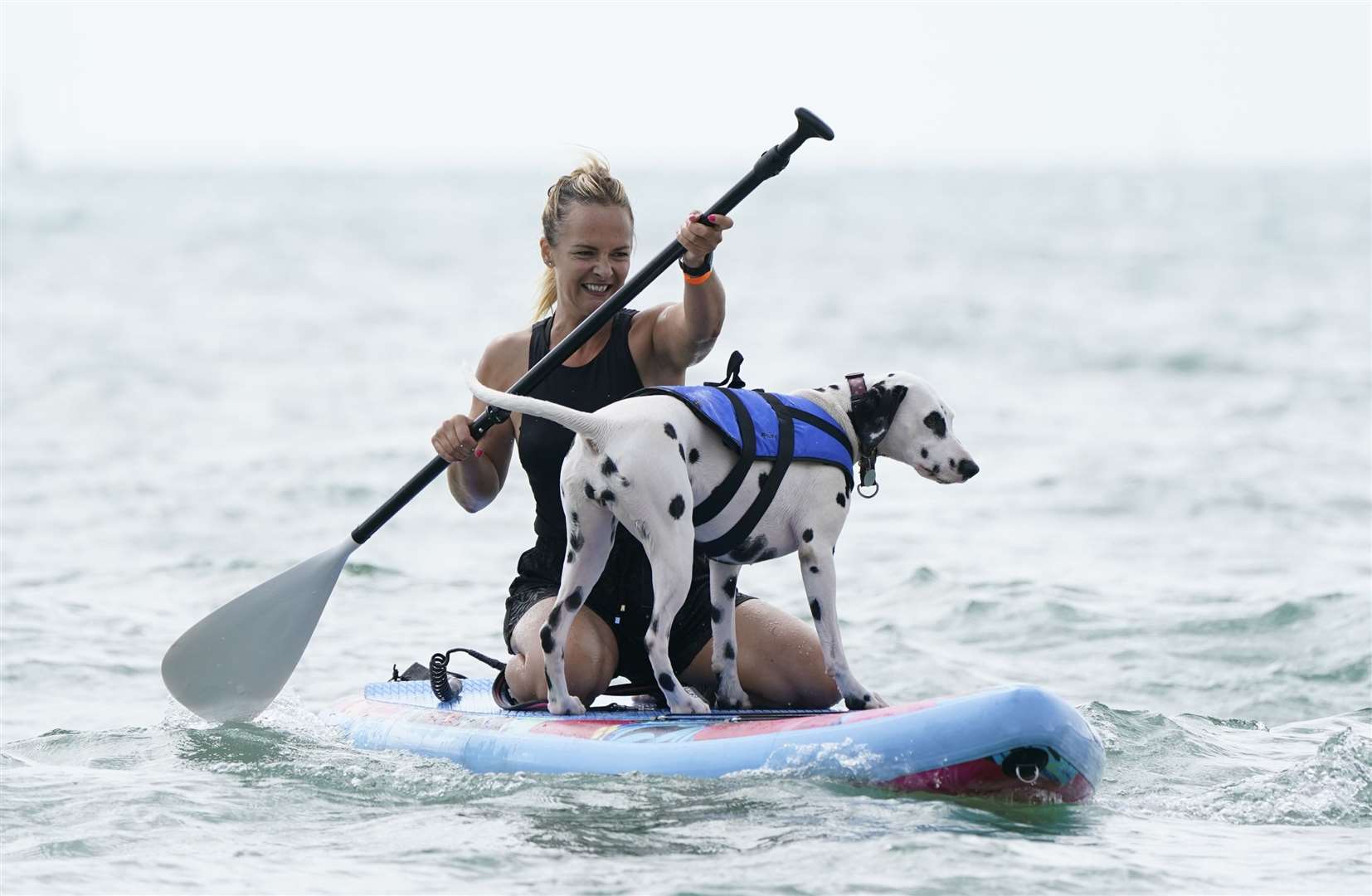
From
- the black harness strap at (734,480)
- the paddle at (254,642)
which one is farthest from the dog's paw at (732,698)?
the paddle at (254,642)

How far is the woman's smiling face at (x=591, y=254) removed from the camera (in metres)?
5.09

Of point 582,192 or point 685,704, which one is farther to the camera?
point 582,192

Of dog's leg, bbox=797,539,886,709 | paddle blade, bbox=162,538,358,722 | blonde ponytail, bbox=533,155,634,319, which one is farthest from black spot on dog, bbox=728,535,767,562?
paddle blade, bbox=162,538,358,722

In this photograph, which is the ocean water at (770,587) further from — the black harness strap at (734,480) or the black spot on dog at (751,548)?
the black harness strap at (734,480)

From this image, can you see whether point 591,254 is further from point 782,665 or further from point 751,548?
point 782,665

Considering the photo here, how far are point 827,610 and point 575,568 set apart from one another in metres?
0.74

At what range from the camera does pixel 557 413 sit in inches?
179

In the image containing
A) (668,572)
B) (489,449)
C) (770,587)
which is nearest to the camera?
(668,572)

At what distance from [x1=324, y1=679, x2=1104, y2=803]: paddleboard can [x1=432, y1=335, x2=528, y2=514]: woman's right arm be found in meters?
0.76

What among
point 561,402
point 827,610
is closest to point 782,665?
point 827,610

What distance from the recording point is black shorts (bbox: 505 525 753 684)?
5.08m

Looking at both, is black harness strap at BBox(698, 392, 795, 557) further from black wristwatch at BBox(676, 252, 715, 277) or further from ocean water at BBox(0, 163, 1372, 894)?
ocean water at BBox(0, 163, 1372, 894)

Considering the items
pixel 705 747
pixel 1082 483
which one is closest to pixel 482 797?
pixel 705 747

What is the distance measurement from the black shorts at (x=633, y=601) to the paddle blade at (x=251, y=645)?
1.02 meters
